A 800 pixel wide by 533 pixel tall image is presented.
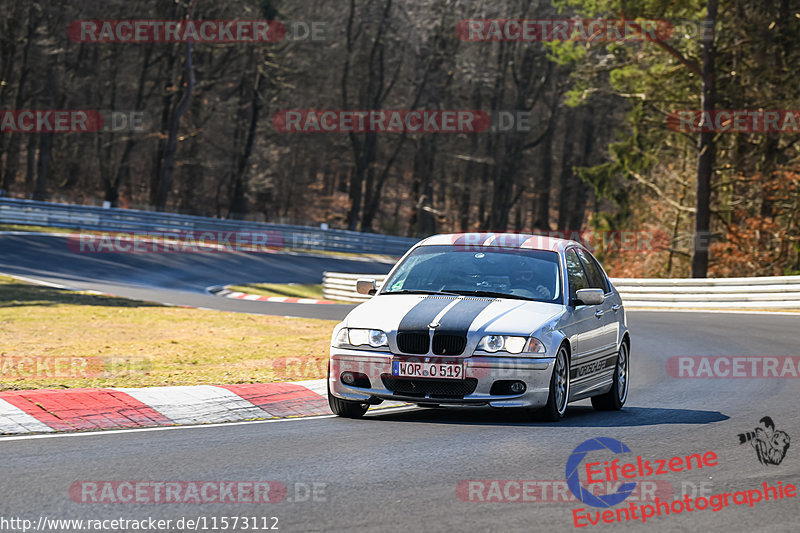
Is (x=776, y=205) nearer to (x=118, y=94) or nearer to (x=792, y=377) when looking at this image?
(x=792, y=377)

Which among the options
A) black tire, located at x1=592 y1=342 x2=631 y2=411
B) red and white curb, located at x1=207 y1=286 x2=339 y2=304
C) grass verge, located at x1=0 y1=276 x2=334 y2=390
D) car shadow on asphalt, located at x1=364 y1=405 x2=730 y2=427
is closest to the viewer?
car shadow on asphalt, located at x1=364 y1=405 x2=730 y2=427

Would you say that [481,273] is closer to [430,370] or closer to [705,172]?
[430,370]

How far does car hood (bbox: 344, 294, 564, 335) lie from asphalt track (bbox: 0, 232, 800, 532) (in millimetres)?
810

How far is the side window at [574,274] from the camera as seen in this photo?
34.3 feet

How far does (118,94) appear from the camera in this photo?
66250mm

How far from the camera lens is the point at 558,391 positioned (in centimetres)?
946

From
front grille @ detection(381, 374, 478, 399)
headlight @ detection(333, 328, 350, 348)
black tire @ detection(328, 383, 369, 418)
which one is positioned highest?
headlight @ detection(333, 328, 350, 348)

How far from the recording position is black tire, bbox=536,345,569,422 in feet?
30.6

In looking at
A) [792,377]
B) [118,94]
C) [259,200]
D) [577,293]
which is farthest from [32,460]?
[259,200]

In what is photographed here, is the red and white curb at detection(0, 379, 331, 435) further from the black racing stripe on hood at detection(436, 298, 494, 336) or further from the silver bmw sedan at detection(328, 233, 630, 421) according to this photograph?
the black racing stripe on hood at detection(436, 298, 494, 336)

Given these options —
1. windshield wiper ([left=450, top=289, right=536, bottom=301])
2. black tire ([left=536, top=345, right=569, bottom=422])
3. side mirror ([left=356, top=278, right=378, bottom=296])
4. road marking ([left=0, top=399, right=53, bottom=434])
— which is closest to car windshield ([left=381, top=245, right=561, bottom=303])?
windshield wiper ([left=450, top=289, right=536, bottom=301])

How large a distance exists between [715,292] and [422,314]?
19404 millimetres

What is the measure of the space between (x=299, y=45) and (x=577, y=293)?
53853mm

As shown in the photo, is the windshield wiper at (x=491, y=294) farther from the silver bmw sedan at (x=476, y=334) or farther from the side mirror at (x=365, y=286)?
the side mirror at (x=365, y=286)
